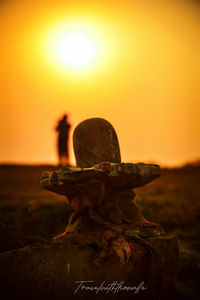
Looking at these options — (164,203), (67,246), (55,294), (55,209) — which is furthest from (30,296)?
(164,203)

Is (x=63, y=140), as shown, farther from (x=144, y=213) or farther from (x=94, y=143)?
(x=94, y=143)

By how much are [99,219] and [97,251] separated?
377 millimetres

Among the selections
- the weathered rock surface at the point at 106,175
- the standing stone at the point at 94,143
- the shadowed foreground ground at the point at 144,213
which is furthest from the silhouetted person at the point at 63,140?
the weathered rock surface at the point at 106,175

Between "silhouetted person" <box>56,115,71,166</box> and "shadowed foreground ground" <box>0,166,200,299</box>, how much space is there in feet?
9.98

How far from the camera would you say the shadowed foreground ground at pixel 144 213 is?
17.3 ft

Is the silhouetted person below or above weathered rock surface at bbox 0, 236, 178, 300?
above

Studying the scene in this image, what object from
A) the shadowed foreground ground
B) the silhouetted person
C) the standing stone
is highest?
the silhouetted person

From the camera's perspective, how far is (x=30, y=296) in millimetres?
3562

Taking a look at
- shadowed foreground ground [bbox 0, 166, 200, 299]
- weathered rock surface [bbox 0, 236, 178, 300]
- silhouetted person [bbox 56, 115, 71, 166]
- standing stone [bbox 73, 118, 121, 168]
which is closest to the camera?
weathered rock surface [bbox 0, 236, 178, 300]

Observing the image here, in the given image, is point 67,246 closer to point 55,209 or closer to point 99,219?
point 99,219

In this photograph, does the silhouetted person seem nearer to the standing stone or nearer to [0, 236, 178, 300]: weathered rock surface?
the standing stone

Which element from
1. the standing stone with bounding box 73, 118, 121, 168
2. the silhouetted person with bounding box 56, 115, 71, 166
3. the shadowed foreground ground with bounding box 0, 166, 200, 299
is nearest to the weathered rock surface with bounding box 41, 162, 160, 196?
the standing stone with bounding box 73, 118, 121, 168

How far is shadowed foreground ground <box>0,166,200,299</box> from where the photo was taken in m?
5.27

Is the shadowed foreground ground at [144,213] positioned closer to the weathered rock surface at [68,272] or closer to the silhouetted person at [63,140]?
the weathered rock surface at [68,272]
